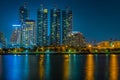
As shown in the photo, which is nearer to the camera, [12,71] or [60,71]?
[60,71]

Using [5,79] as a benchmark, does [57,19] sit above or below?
above

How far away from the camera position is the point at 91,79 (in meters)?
35.2

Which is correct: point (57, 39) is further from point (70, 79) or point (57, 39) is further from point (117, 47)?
point (70, 79)

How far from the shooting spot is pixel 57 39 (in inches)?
6078

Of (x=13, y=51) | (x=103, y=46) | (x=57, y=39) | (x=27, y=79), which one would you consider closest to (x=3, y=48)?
(x=13, y=51)

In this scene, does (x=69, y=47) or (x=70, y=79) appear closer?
(x=70, y=79)

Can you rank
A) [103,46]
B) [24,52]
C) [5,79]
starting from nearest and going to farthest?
[5,79] → [24,52] → [103,46]

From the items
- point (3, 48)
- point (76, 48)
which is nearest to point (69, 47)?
point (76, 48)

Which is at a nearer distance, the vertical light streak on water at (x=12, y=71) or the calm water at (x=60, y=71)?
the calm water at (x=60, y=71)

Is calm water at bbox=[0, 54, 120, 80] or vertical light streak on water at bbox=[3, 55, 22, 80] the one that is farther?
vertical light streak on water at bbox=[3, 55, 22, 80]

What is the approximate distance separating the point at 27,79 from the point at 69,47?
377 ft

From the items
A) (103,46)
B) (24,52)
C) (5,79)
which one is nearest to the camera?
(5,79)

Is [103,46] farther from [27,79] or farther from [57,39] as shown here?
[27,79]

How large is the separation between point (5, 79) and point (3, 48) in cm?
11631
